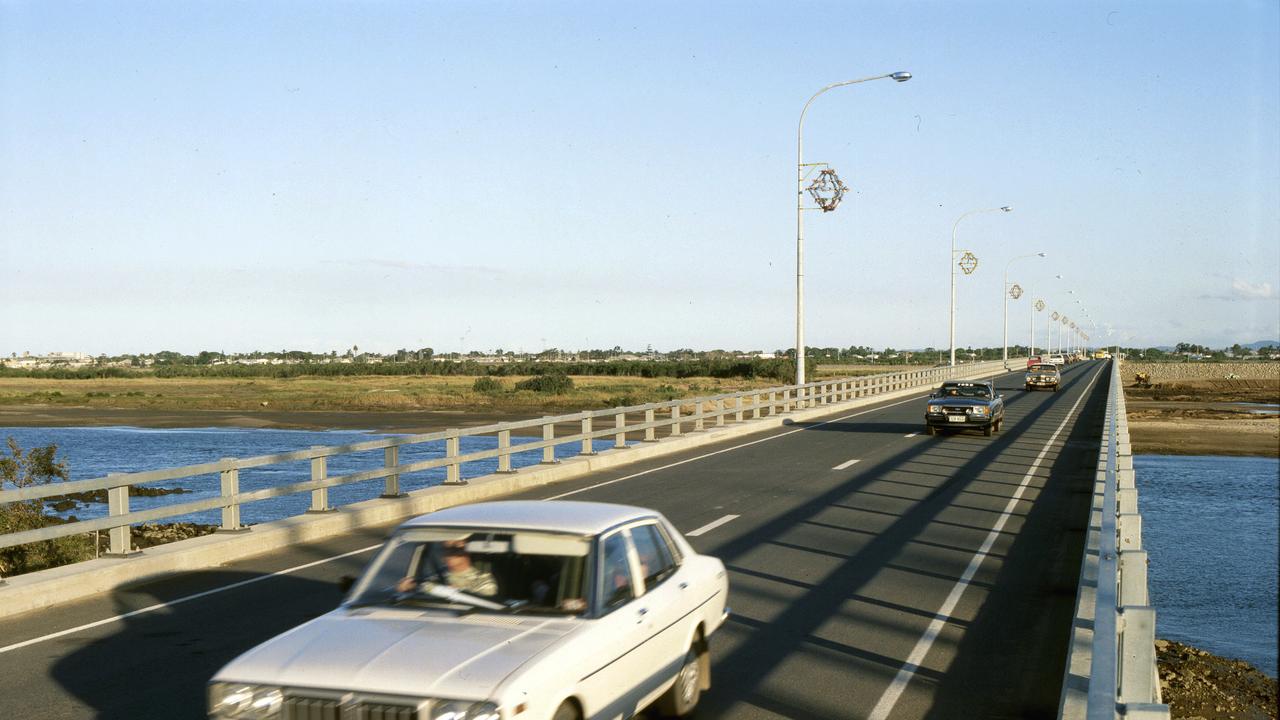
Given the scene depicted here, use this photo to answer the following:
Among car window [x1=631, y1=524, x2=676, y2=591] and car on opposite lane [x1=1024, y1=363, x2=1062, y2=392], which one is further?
car on opposite lane [x1=1024, y1=363, x2=1062, y2=392]

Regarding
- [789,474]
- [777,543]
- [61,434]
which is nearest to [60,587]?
[777,543]

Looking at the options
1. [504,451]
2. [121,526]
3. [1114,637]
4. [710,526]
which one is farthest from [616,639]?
[504,451]

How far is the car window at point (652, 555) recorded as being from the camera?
23.1 feet

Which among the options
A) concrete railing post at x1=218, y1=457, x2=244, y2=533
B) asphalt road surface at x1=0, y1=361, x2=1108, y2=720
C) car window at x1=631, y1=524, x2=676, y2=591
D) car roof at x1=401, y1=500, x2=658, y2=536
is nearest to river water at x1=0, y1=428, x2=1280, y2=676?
asphalt road surface at x1=0, y1=361, x2=1108, y2=720

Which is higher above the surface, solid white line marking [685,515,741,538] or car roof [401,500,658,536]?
car roof [401,500,658,536]

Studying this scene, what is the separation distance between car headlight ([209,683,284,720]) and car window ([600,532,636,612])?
1761 mm

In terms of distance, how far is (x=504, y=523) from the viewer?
6547 mm

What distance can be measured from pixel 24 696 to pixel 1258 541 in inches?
736

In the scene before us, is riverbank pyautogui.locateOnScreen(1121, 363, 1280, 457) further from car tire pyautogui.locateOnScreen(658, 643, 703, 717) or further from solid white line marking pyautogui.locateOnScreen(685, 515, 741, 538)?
car tire pyautogui.locateOnScreen(658, 643, 703, 717)

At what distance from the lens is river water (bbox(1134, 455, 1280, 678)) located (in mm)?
13727

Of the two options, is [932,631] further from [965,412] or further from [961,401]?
[961,401]

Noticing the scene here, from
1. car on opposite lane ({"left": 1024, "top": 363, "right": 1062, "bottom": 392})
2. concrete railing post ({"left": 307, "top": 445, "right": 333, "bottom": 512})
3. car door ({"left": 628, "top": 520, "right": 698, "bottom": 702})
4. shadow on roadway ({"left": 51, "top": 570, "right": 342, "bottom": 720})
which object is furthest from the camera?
Answer: car on opposite lane ({"left": 1024, "top": 363, "right": 1062, "bottom": 392})

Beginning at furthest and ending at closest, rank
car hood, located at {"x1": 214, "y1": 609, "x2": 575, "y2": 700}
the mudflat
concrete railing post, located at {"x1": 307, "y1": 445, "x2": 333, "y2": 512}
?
the mudflat < concrete railing post, located at {"x1": 307, "y1": 445, "x2": 333, "y2": 512} < car hood, located at {"x1": 214, "y1": 609, "x2": 575, "y2": 700}

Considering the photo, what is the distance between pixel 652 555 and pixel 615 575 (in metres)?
0.72
